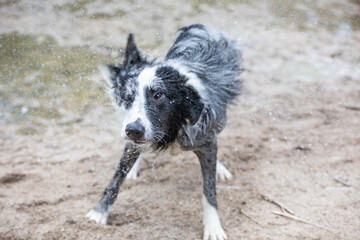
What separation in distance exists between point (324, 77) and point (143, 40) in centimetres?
342

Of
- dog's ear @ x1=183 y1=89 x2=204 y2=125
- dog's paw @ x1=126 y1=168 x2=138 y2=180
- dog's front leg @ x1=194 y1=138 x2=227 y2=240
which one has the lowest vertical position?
dog's paw @ x1=126 y1=168 x2=138 y2=180

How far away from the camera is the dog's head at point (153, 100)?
2.68 metres

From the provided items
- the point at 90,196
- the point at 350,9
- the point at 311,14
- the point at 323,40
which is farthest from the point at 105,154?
the point at 350,9

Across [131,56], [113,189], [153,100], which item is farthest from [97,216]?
[131,56]

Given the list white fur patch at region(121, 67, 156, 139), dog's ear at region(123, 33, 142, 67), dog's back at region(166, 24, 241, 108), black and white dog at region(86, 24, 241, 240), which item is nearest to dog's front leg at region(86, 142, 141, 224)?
black and white dog at region(86, 24, 241, 240)

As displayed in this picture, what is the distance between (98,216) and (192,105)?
4.24ft

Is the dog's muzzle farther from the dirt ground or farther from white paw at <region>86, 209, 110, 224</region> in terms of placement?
white paw at <region>86, 209, 110, 224</region>

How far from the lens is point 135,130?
257cm

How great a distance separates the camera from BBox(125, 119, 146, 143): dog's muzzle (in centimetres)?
257

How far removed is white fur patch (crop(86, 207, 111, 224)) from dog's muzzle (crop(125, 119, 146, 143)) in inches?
39.7

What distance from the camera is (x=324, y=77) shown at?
257 inches

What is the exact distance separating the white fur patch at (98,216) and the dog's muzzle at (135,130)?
1008 mm

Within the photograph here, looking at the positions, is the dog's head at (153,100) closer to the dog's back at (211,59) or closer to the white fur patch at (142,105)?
the white fur patch at (142,105)

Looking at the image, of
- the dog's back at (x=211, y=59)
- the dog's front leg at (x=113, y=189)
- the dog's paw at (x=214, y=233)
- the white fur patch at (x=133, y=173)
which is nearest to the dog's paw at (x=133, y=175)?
the white fur patch at (x=133, y=173)
